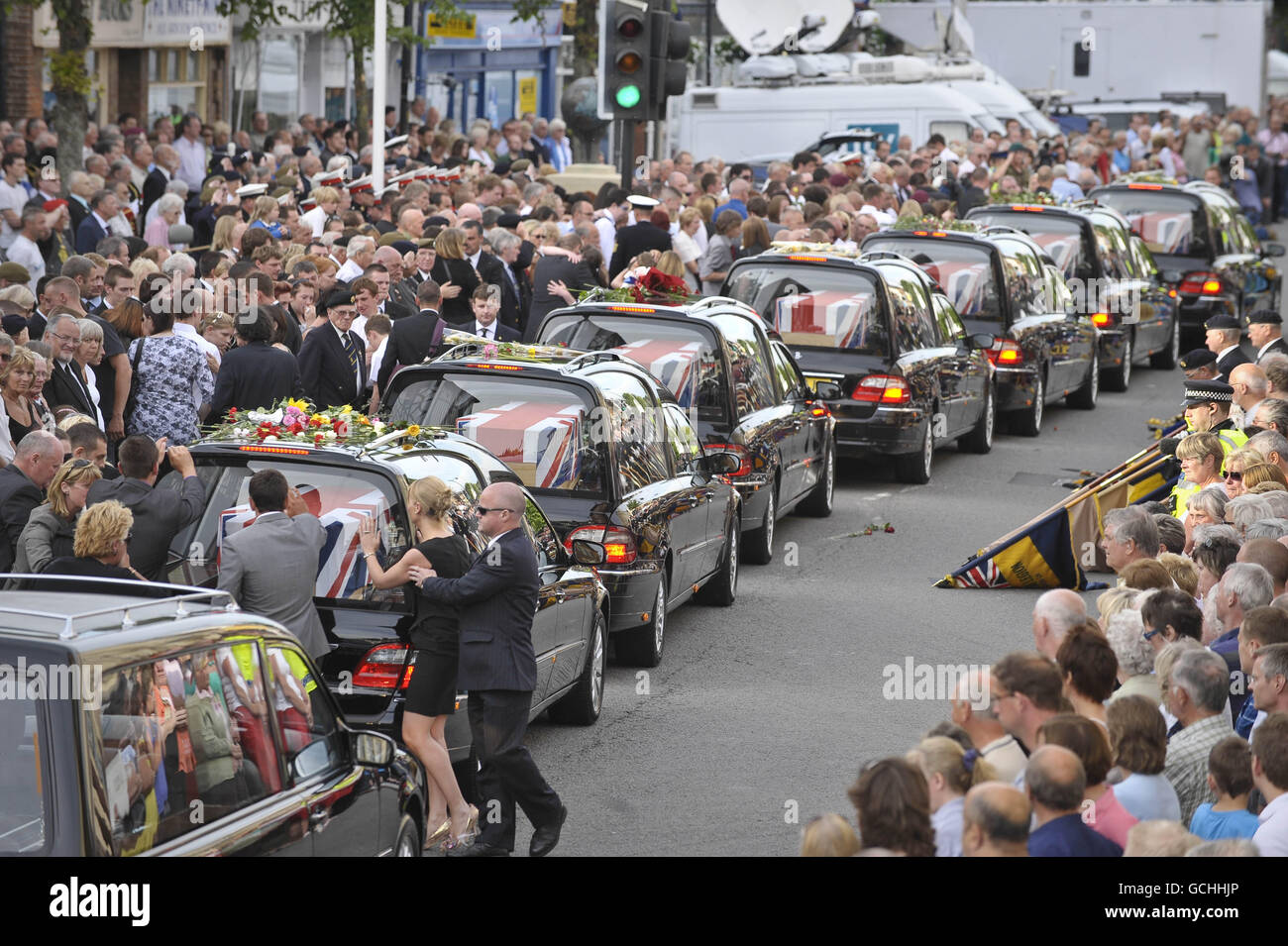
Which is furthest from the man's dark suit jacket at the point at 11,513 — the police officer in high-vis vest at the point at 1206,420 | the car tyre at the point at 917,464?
the car tyre at the point at 917,464

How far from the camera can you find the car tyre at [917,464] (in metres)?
17.3

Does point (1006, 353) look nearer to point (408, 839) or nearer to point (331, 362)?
point (331, 362)

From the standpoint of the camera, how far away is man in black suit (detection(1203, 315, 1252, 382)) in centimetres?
1482

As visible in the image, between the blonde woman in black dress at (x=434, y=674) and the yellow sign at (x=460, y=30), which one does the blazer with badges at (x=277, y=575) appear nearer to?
the blonde woman in black dress at (x=434, y=674)

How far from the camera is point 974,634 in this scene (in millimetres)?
12289

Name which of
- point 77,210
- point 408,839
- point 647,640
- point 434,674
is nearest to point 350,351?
point 647,640

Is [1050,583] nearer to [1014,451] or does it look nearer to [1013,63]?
[1014,451]

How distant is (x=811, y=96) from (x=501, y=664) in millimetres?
27580

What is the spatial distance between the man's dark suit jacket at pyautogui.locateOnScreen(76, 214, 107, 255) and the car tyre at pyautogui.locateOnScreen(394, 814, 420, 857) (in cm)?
1145

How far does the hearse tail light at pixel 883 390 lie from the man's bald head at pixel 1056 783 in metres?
11.1

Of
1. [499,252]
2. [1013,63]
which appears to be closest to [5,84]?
[499,252]

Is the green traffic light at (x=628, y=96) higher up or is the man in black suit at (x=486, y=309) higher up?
the green traffic light at (x=628, y=96)

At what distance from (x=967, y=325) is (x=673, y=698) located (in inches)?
376

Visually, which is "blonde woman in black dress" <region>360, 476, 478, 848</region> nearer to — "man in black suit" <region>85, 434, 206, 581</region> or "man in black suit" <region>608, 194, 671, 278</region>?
"man in black suit" <region>85, 434, 206, 581</region>
